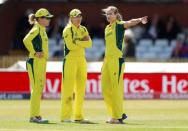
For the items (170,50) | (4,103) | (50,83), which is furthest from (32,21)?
(170,50)

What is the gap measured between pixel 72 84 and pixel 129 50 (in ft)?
32.6

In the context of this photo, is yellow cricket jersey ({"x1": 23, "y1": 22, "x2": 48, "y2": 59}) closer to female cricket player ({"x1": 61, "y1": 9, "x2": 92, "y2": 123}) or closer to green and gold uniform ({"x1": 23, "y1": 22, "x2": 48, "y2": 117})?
green and gold uniform ({"x1": 23, "y1": 22, "x2": 48, "y2": 117})

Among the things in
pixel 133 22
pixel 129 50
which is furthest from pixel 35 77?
pixel 129 50

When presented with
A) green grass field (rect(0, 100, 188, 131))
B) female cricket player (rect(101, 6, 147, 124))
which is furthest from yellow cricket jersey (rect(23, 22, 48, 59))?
green grass field (rect(0, 100, 188, 131))

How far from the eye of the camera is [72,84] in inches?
612

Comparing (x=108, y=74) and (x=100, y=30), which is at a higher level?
(x=100, y=30)

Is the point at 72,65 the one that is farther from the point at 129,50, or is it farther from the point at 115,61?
the point at 129,50

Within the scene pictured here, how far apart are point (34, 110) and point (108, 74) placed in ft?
4.86

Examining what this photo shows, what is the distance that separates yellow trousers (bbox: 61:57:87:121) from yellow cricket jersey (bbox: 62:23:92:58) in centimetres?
11

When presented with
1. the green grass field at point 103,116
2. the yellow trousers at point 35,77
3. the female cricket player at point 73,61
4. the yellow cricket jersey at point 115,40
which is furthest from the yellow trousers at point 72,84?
the yellow cricket jersey at point 115,40

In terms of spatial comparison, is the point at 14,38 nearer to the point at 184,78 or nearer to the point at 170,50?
the point at 170,50

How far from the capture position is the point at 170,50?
2809 centimetres

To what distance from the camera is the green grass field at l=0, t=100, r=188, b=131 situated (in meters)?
14.3

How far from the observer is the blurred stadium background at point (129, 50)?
72.3 feet
